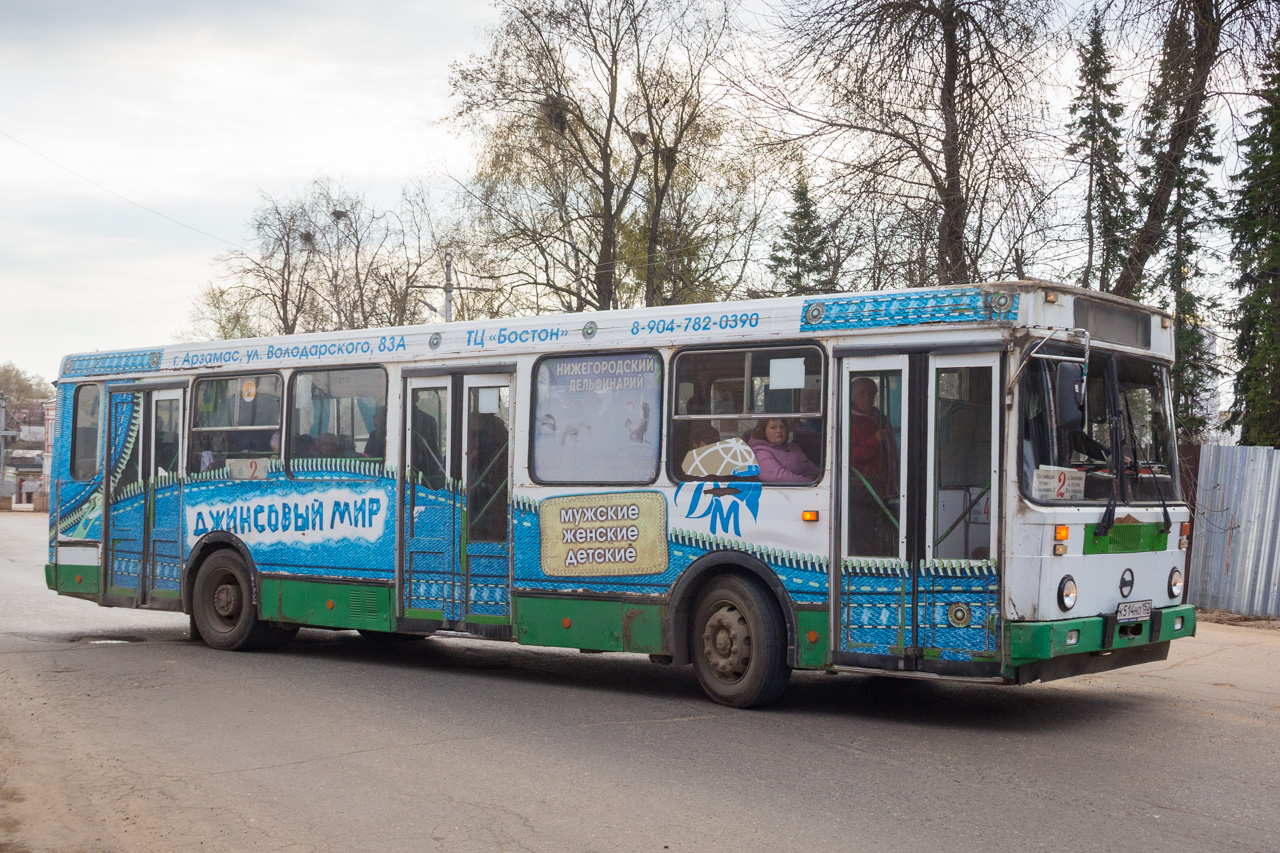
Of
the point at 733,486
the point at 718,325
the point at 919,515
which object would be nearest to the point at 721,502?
the point at 733,486

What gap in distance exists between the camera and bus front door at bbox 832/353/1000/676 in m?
7.79

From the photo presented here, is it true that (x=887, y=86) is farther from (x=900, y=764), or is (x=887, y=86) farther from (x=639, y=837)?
(x=639, y=837)

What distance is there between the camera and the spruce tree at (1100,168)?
14.2 metres

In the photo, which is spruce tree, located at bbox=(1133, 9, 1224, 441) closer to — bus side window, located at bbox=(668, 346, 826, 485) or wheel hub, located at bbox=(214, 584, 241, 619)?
bus side window, located at bbox=(668, 346, 826, 485)

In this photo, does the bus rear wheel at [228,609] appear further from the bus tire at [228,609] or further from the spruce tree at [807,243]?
the spruce tree at [807,243]

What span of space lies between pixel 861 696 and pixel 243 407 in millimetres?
6700

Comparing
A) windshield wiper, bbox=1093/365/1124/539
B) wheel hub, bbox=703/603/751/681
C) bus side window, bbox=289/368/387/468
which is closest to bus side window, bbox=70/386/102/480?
bus side window, bbox=289/368/387/468

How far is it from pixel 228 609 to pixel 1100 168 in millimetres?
10579

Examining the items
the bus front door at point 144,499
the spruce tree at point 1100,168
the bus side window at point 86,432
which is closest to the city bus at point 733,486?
the bus front door at point 144,499

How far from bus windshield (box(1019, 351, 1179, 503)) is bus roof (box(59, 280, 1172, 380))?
0.27m

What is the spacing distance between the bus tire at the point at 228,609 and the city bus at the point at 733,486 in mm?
30

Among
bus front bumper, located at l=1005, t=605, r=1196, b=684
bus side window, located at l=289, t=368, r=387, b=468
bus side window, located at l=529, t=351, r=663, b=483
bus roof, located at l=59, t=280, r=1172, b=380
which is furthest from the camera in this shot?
bus side window, located at l=289, t=368, r=387, b=468

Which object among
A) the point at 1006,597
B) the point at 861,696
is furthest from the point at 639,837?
the point at 861,696

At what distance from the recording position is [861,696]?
376 inches
